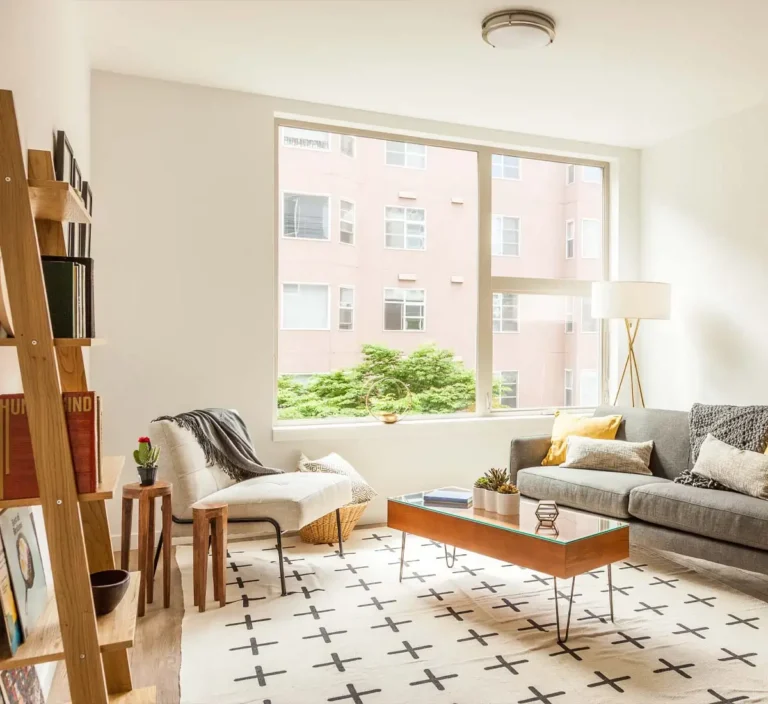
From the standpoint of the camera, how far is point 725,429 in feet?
12.6

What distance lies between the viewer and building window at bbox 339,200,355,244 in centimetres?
473

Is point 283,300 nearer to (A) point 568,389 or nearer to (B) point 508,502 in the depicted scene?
(B) point 508,502

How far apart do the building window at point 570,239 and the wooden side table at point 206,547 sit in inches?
133

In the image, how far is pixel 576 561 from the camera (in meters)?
2.78

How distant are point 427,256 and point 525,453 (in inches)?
60.2

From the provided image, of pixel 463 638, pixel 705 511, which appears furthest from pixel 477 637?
pixel 705 511

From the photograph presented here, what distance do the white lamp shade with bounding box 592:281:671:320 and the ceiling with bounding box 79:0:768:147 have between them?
44.3 inches

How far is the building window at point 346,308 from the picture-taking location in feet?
15.5

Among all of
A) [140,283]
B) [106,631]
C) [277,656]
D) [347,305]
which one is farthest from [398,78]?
[106,631]

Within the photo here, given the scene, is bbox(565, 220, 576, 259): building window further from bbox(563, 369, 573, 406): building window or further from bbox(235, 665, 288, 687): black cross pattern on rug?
bbox(235, 665, 288, 687): black cross pattern on rug

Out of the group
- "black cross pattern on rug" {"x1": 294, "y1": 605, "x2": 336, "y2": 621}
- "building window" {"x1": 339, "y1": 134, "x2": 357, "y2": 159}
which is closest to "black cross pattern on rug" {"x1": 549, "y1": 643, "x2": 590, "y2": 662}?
"black cross pattern on rug" {"x1": 294, "y1": 605, "x2": 336, "y2": 621}

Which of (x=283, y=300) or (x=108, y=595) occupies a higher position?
(x=283, y=300)

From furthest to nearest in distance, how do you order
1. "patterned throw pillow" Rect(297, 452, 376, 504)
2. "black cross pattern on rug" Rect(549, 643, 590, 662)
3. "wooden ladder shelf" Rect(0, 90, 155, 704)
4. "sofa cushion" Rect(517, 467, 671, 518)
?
1. "patterned throw pillow" Rect(297, 452, 376, 504)
2. "sofa cushion" Rect(517, 467, 671, 518)
3. "black cross pattern on rug" Rect(549, 643, 590, 662)
4. "wooden ladder shelf" Rect(0, 90, 155, 704)

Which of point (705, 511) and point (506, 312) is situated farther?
point (506, 312)
